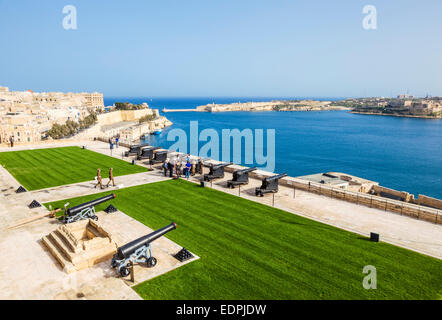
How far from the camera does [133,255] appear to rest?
802cm

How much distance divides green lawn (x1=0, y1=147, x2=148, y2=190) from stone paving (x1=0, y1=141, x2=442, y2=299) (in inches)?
41.7

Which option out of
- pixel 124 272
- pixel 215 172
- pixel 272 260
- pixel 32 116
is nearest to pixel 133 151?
pixel 215 172

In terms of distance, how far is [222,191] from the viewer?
15469mm

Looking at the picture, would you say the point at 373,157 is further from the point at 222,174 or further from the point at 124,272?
the point at 124,272

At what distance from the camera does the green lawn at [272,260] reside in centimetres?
733

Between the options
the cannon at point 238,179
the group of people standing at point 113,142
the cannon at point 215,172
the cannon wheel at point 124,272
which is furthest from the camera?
the group of people standing at point 113,142

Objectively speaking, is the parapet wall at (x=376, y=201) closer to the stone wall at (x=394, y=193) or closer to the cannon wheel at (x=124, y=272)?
the stone wall at (x=394, y=193)

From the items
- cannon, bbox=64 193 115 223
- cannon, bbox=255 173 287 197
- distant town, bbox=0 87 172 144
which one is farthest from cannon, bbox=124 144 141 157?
cannon, bbox=64 193 115 223

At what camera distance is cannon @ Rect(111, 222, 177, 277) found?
25.7 ft

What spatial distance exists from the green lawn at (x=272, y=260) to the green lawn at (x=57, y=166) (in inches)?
188

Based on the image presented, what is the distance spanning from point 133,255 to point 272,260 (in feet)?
12.9

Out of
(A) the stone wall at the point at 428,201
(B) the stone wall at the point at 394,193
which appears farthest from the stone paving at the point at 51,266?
(B) the stone wall at the point at 394,193

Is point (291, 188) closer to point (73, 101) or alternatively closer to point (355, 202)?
point (355, 202)
